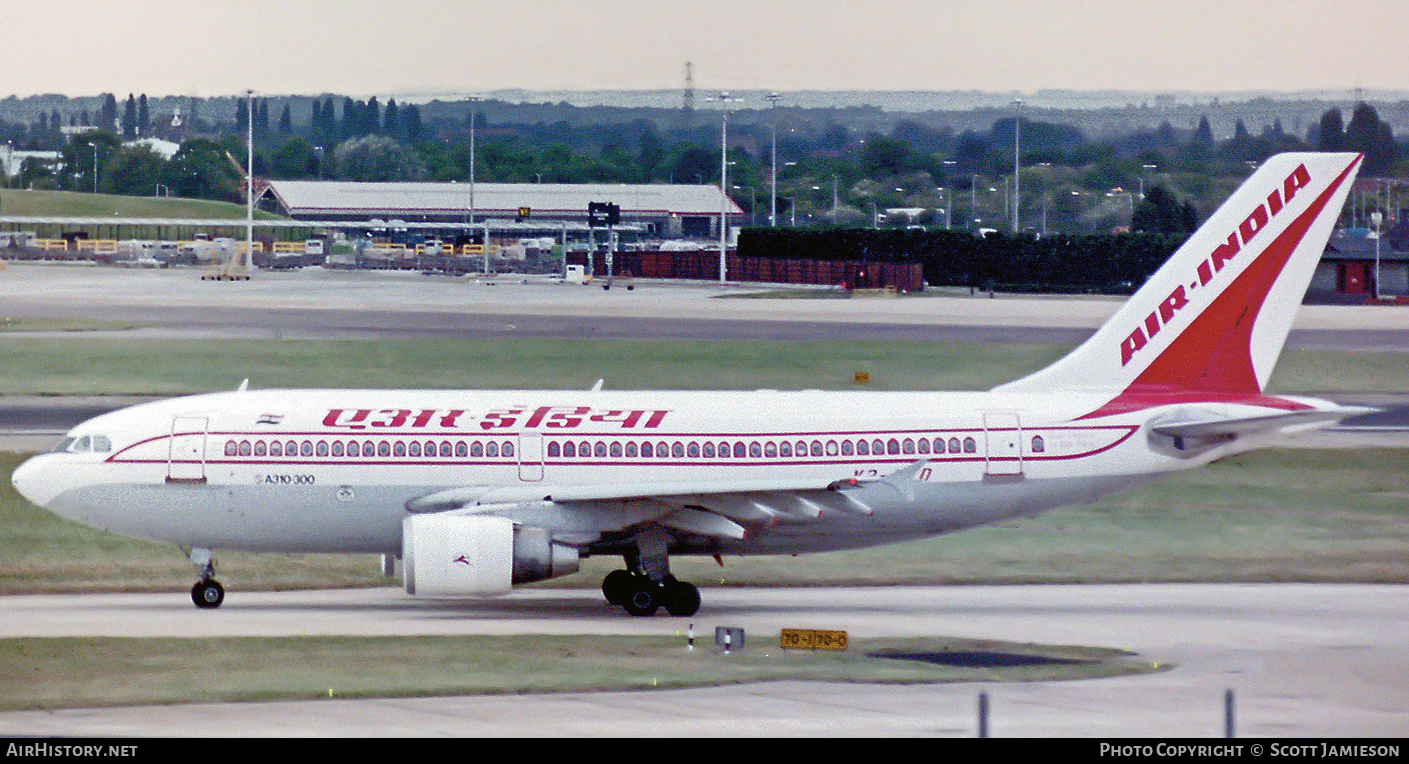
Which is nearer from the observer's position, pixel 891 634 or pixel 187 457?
pixel 891 634

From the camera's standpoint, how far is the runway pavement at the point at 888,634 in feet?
77.3

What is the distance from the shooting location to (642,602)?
32.5 m

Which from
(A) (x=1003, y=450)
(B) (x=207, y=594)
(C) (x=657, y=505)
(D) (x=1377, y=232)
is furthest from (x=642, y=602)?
(D) (x=1377, y=232)

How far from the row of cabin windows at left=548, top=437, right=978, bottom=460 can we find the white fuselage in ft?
0.08

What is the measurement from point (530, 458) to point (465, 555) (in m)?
2.61

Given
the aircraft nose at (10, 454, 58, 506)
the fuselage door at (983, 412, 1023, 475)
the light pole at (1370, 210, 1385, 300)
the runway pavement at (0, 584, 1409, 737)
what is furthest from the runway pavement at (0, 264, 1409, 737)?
the light pole at (1370, 210, 1385, 300)

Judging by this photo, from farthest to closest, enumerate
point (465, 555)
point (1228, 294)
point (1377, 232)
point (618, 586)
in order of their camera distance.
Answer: point (1377, 232), point (1228, 294), point (618, 586), point (465, 555)

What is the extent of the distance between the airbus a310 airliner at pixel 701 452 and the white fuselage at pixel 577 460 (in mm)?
38

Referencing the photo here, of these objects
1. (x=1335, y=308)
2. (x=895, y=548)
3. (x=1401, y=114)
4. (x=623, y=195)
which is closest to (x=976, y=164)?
(x=623, y=195)

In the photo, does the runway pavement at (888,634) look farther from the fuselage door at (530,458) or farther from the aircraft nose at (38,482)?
the fuselage door at (530,458)

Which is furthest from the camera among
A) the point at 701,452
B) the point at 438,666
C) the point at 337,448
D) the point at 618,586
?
the point at 618,586

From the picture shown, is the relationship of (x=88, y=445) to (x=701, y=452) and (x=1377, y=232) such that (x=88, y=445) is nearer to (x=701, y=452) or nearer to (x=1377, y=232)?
(x=701, y=452)

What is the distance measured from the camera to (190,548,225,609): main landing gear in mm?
32906

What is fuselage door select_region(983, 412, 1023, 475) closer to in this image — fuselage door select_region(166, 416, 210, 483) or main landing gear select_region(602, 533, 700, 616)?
main landing gear select_region(602, 533, 700, 616)
